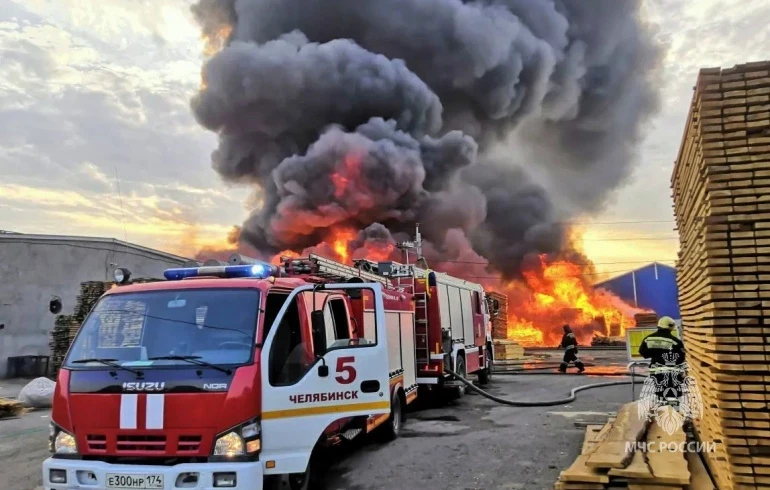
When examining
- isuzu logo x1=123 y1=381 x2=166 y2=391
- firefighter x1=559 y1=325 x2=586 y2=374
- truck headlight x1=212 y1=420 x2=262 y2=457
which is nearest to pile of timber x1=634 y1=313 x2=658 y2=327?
firefighter x1=559 y1=325 x2=586 y2=374

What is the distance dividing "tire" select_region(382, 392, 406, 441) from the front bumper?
141 inches

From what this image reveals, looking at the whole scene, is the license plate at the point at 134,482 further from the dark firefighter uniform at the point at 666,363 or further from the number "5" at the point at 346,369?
the dark firefighter uniform at the point at 666,363

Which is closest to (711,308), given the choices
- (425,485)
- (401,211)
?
(425,485)

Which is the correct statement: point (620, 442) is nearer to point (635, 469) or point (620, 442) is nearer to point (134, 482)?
point (635, 469)

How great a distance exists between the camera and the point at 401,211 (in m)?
30.2

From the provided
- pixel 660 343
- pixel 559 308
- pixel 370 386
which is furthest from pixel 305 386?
Answer: pixel 559 308

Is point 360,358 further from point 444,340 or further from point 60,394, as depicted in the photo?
point 444,340

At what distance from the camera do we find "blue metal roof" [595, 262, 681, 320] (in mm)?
34156

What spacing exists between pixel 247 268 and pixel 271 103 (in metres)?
28.2

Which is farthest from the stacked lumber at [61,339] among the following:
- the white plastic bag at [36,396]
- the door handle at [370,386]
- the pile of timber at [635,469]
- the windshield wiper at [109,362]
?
the pile of timber at [635,469]

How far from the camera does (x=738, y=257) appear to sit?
3.78 m

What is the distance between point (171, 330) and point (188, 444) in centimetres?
95

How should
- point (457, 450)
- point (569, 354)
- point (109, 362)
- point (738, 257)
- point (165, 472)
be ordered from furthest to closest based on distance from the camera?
point (569, 354) < point (457, 450) < point (109, 362) < point (165, 472) < point (738, 257)

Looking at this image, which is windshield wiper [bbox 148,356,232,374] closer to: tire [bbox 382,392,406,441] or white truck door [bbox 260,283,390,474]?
white truck door [bbox 260,283,390,474]
